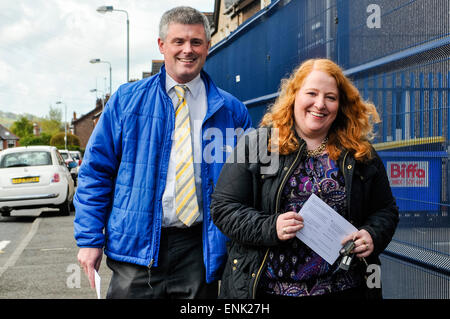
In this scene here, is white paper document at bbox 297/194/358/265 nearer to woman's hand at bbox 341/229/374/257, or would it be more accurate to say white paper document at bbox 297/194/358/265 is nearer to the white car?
woman's hand at bbox 341/229/374/257

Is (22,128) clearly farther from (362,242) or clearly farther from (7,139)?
(362,242)

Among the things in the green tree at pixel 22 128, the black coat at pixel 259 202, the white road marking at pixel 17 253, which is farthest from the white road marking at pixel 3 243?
the green tree at pixel 22 128

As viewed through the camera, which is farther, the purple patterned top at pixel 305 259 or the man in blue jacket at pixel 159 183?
the man in blue jacket at pixel 159 183

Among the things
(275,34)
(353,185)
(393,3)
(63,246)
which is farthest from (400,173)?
(63,246)

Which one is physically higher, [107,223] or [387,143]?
[387,143]

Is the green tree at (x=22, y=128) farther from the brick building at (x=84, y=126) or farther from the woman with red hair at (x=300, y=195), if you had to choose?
the woman with red hair at (x=300, y=195)

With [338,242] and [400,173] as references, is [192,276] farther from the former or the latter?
[400,173]

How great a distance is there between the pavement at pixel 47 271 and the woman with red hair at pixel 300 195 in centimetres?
193

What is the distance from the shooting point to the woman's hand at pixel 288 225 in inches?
88.0

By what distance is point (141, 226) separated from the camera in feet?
8.96

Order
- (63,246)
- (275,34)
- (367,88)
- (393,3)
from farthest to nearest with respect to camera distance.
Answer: (63,246) → (275,34) → (367,88) → (393,3)

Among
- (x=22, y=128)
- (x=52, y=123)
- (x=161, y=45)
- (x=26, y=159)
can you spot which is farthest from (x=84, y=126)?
(x=161, y=45)

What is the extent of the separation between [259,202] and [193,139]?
1.95 feet

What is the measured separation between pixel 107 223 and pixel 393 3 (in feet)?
6.55
